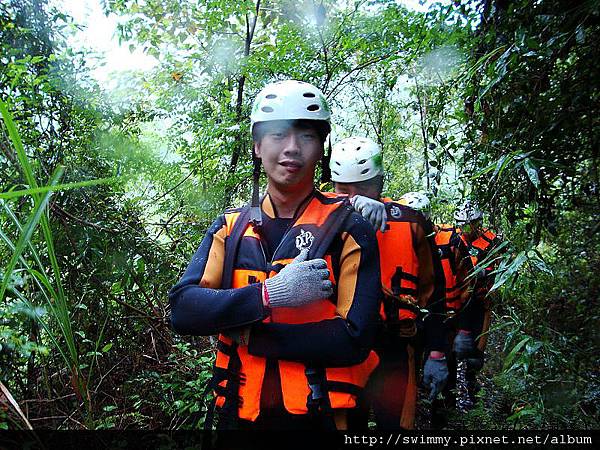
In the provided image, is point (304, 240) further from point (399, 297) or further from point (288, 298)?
point (399, 297)

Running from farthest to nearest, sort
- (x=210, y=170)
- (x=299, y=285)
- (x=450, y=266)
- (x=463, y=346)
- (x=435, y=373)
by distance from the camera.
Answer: (x=210, y=170) → (x=463, y=346) → (x=450, y=266) → (x=435, y=373) → (x=299, y=285)

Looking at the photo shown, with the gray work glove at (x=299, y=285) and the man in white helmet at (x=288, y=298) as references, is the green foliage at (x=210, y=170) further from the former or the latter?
the gray work glove at (x=299, y=285)

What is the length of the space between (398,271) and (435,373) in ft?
3.19

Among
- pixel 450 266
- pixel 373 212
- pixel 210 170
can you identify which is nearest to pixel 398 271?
pixel 373 212

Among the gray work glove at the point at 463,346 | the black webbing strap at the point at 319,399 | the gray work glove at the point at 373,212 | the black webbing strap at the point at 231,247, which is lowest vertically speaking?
the gray work glove at the point at 463,346

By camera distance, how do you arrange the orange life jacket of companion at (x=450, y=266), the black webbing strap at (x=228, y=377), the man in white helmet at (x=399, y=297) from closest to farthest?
the black webbing strap at (x=228, y=377) → the man in white helmet at (x=399, y=297) → the orange life jacket of companion at (x=450, y=266)

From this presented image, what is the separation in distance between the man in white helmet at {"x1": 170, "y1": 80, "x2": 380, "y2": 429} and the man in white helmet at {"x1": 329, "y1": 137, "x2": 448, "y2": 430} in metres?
1.13

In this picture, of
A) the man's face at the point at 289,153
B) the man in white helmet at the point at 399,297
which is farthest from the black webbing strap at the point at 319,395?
the man in white helmet at the point at 399,297

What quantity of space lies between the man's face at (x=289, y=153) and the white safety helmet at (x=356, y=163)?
1.56m

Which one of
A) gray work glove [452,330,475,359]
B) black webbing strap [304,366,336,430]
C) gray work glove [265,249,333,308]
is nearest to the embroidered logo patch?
gray work glove [265,249,333,308]

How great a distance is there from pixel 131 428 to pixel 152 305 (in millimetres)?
1072

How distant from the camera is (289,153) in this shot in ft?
7.55

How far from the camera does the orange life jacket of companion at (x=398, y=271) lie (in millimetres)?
3670

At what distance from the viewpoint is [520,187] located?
2.54 meters
